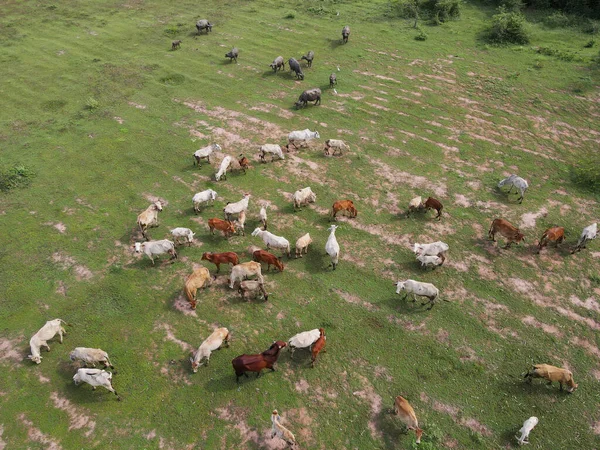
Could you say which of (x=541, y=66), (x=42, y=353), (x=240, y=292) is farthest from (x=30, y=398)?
(x=541, y=66)

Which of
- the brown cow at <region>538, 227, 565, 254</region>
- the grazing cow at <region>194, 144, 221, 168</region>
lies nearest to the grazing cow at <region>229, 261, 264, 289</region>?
the grazing cow at <region>194, 144, 221, 168</region>

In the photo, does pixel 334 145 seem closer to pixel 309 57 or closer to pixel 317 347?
pixel 309 57

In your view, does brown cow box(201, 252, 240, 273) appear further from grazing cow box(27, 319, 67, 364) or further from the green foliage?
the green foliage

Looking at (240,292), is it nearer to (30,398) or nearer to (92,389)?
(92,389)

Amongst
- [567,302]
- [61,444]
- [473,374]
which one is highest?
[567,302]

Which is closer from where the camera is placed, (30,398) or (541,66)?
(30,398)

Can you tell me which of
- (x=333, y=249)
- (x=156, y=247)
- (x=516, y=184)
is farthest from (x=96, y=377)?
(x=516, y=184)
